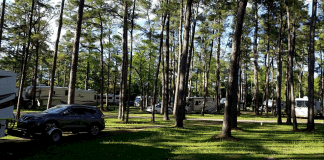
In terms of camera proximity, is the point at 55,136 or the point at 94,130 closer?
the point at 55,136

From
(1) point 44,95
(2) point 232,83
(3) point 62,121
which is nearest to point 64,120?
(3) point 62,121

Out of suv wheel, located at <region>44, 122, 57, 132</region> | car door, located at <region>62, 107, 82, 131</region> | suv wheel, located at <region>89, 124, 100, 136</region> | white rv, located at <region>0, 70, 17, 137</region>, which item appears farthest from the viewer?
suv wheel, located at <region>89, 124, 100, 136</region>

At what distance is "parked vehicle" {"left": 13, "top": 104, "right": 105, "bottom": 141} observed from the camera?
9.55 m

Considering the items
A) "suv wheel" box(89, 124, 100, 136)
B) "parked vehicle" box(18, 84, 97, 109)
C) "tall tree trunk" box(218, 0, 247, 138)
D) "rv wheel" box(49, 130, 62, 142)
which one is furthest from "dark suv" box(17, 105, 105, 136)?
"parked vehicle" box(18, 84, 97, 109)

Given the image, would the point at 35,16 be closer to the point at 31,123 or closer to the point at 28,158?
the point at 31,123

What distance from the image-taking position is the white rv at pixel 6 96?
8.18 metres

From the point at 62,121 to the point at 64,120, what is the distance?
0.35 feet

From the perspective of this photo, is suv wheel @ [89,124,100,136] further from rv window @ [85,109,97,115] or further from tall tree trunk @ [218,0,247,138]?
tall tree trunk @ [218,0,247,138]

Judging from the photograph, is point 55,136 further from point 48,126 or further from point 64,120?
point 64,120

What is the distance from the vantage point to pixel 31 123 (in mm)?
9531

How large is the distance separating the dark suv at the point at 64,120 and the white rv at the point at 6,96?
42.7 inches

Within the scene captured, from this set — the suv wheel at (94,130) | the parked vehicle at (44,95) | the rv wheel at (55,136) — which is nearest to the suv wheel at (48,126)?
the rv wheel at (55,136)

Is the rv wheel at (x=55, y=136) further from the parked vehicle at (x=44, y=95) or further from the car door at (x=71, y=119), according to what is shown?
the parked vehicle at (x=44, y=95)

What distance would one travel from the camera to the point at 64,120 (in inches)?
417
